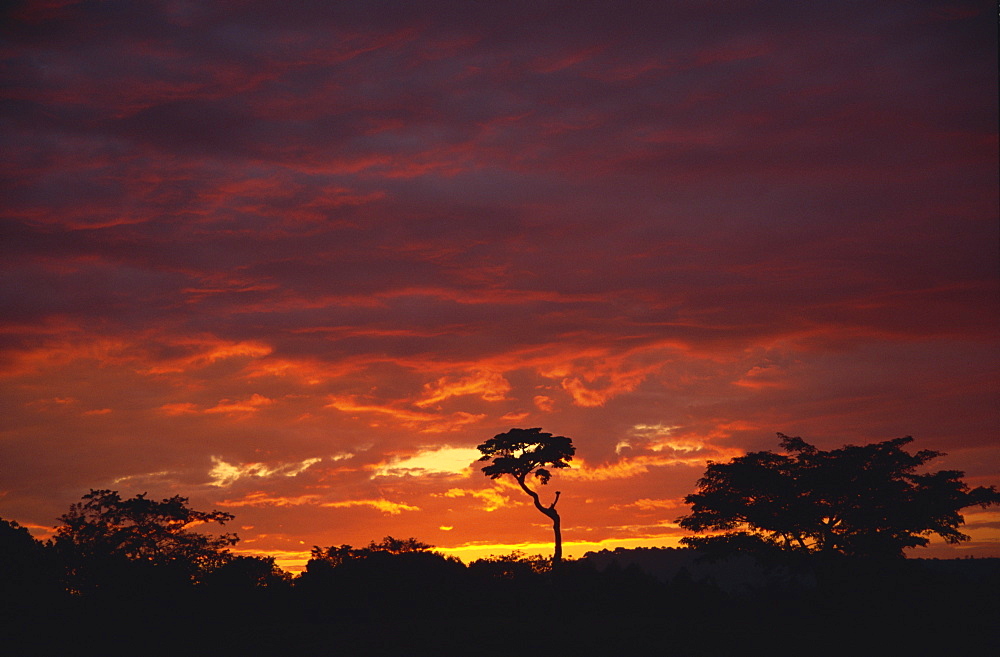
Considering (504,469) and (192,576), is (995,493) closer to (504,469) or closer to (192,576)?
(504,469)

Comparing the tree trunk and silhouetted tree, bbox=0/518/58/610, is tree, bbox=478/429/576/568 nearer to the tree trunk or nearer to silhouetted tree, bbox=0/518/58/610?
the tree trunk

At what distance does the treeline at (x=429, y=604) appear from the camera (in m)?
48.6

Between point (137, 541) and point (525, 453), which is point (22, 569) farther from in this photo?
point (525, 453)

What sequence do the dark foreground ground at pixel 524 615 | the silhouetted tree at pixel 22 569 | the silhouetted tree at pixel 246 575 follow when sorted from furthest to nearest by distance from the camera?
the silhouetted tree at pixel 246 575 < the silhouetted tree at pixel 22 569 < the dark foreground ground at pixel 524 615

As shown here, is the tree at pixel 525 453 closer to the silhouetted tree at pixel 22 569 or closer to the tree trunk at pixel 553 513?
the tree trunk at pixel 553 513

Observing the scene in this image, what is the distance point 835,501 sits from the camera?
6353 cm

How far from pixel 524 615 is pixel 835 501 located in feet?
80.7

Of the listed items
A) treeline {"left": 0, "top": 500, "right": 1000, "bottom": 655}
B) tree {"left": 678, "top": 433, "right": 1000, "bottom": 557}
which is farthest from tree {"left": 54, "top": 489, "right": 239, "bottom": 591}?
tree {"left": 678, "top": 433, "right": 1000, "bottom": 557}

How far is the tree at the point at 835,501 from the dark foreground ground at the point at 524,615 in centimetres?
277

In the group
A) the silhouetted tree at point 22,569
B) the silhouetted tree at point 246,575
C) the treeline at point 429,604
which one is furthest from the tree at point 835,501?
the silhouetted tree at point 22,569

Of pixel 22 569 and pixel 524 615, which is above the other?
pixel 22 569

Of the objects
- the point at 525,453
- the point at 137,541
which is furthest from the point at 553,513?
the point at 137,541

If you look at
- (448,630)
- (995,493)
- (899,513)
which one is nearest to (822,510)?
(899,513)

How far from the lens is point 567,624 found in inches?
2064
